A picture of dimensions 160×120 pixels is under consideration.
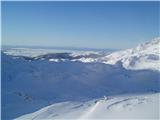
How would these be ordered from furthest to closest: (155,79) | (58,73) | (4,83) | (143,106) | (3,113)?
(155,79) → (58,73) → (4,83) → (3,113) → (143,106)

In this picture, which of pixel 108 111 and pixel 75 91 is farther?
pixel 75 91

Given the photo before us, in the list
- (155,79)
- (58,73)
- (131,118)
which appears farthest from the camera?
(155,79)

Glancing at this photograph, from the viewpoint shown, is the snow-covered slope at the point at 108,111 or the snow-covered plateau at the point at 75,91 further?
the snow-covered plateau at the point at 75,91

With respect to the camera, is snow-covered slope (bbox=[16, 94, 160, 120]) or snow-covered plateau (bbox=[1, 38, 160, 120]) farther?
snow-covered plateau (bbox=[1, 38, 160, 120])

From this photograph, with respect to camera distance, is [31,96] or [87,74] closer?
[31,96]

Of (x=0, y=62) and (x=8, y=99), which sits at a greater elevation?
(x=0, y=62)

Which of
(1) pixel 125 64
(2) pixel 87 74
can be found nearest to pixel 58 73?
(2) pixel 87 74

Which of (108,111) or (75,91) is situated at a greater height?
(108,111)

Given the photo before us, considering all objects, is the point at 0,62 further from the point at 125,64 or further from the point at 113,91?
the point at 125,64
